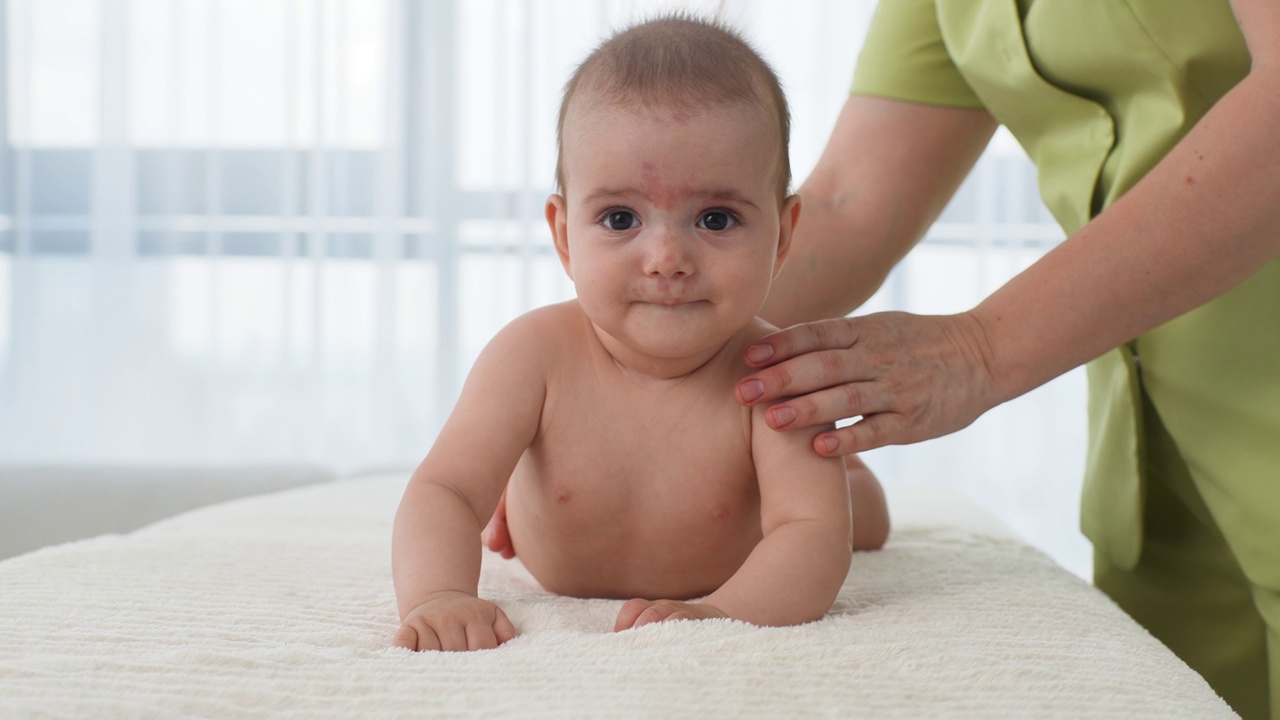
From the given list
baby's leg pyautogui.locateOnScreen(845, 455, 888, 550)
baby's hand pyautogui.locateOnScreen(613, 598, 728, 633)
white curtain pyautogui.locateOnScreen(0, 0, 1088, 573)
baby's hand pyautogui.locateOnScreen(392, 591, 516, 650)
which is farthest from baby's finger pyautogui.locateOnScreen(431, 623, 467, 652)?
white curtain pyautogui.locateOnScreen(0, 0, 1088, 573)

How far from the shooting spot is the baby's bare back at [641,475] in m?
0.95

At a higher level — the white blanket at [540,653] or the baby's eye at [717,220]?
the baby's eye at [717,220]

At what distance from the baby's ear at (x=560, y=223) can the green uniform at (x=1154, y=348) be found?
1.62ft

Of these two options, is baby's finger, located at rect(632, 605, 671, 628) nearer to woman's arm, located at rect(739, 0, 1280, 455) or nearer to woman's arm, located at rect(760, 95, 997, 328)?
woman's arm, located at rect(739, 0, 1280, 455)

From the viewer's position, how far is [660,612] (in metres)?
0.76

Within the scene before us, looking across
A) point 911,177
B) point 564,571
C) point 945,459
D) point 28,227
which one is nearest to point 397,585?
point 564,571

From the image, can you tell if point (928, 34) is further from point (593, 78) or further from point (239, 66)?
point (239, 66)

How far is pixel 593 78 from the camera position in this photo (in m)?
0.90

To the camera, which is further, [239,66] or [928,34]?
[239,66]

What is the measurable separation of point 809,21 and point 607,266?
2.51 m

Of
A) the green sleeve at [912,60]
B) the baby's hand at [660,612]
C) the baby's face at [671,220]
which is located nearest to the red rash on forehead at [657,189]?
the baby's face at [671,220]

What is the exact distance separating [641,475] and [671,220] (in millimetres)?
232

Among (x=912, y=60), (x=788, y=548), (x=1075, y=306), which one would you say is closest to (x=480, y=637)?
(x=788, y=548)

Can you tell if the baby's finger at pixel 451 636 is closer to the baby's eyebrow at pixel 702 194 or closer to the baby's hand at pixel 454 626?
the baby's hand at pixel 454 626
